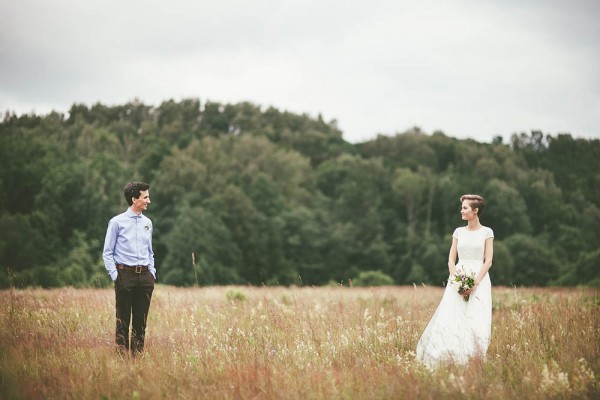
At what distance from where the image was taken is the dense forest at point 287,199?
160 ft

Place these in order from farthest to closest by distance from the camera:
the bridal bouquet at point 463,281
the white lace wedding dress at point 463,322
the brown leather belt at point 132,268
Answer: the bridal bouquet at point 463,281, the brown leather belt at point 132,268, the white lace wedding dress at point 463,322

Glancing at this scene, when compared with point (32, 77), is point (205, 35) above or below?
above

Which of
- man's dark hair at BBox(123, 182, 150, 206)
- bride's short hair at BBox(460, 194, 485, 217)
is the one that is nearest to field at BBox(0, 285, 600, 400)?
bride's short hair at BBox(460, 194, 485, 217)

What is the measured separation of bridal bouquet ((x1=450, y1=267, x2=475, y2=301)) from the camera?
263 inches

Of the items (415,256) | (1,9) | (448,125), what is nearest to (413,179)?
(415,256)

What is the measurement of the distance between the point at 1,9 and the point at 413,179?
2392 inches

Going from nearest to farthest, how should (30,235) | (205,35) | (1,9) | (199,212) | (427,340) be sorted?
(427,340), (1,9), (205,35), (30,235), (199,212)

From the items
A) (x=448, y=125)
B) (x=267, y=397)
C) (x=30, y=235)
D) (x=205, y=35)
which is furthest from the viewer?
(x=448, y=125)

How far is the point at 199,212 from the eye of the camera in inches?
1975

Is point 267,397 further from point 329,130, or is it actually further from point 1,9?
point 329,130

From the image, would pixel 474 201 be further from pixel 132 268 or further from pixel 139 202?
pixel 132 268

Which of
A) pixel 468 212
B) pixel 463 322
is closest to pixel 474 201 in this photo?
pixel 468 212

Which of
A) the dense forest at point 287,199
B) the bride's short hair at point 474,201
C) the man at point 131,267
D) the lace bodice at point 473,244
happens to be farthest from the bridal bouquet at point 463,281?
the dense forest at point 287,199

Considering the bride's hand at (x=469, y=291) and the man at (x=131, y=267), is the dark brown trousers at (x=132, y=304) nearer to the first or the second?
the man at (x=131, y=267)
